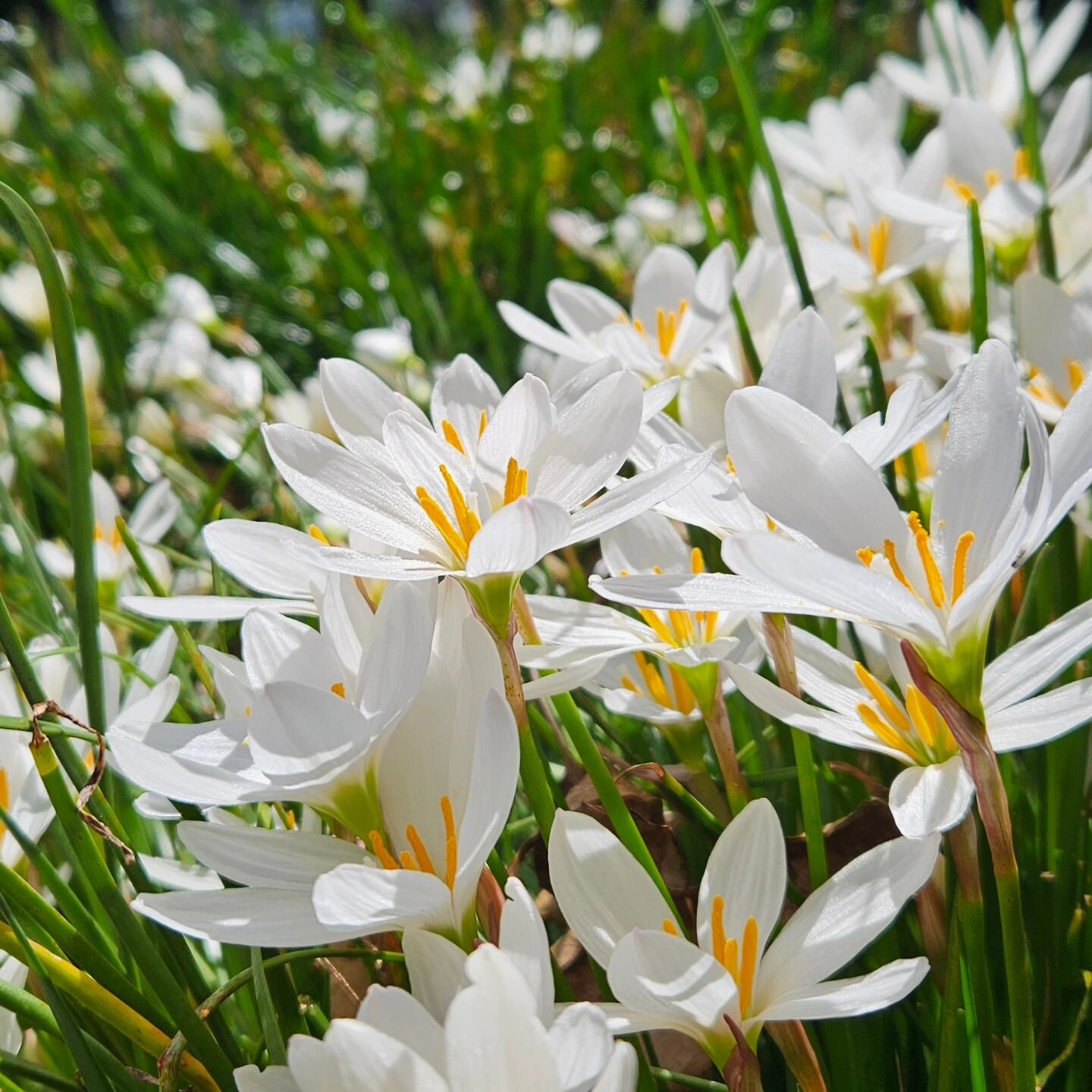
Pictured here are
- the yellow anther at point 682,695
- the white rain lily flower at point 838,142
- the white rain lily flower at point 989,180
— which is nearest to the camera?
the yellow anther at point 682,695

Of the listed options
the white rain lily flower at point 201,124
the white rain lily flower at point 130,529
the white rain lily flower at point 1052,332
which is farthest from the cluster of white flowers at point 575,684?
the white rain lily flower at point 201,124

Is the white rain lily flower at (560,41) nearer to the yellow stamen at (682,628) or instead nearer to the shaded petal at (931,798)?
the yellow stamen at (682,628)

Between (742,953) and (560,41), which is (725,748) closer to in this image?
(742,953)

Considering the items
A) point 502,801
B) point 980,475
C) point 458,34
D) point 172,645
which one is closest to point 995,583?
point 980,475

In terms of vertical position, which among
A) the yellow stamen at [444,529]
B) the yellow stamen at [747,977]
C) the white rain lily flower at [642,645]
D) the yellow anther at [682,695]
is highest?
the yellow stamen at [444,529]

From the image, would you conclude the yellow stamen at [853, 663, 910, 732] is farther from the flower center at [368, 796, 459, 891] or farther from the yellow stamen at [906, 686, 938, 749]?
the flower center at [368, 796, 459, 891]

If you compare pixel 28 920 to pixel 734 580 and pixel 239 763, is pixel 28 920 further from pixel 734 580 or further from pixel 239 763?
pixel 734 580
